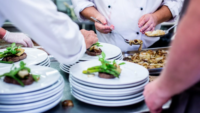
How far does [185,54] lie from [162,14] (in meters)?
1.56

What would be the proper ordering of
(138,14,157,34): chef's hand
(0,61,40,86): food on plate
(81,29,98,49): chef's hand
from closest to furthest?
(0,61,40,86): food on plate
(81,29,98,49): chef's hand
(138,14,157,34): chef's hand

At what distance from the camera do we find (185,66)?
2.30ft

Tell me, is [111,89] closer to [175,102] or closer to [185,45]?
[175,102]

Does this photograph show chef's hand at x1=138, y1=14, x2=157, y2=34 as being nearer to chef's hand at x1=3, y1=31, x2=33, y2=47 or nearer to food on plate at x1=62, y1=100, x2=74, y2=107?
chef's hand at x1=3, y1=31, x2=33, y2=47

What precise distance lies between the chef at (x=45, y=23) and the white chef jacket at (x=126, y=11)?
3.51ft

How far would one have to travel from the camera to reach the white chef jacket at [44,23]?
3.07ft

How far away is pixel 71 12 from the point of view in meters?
4.75

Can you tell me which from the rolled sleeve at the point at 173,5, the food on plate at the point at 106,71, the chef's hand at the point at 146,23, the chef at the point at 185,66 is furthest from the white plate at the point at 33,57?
the rolled sleeve at the point at 173,5

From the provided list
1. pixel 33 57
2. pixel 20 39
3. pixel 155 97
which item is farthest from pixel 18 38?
pixel 155 97

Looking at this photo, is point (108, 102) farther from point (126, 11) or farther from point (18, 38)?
point (126, 11)

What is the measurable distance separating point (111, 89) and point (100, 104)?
89 mm

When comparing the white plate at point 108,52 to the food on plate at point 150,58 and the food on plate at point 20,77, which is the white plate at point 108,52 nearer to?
the food on plate at point 150,58

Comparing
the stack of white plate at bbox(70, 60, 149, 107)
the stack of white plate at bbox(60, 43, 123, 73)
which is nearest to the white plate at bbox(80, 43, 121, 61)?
the stack of white plate at bbox(60, 43, 123, 73)

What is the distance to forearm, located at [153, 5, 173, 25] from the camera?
2106 mm
